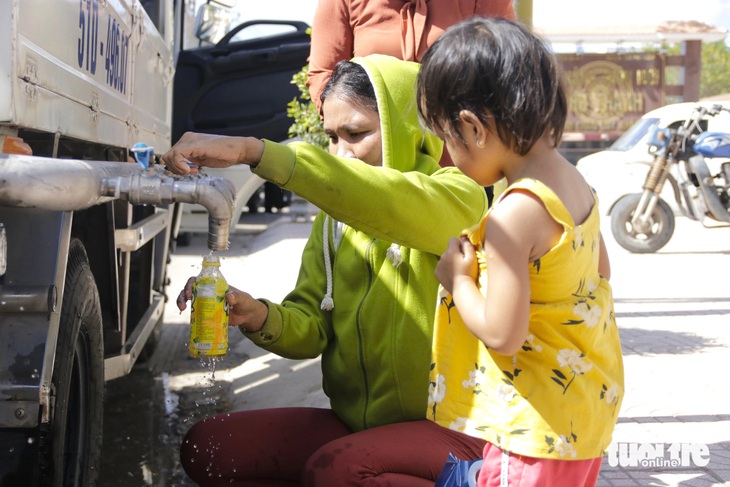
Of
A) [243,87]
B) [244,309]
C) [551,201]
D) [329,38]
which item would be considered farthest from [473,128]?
[243,87]

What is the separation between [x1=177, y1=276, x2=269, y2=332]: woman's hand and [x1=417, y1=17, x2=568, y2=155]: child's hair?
0.81 meters

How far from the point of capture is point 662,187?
9.82 m

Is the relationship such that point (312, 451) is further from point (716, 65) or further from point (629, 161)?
point (716, 65)

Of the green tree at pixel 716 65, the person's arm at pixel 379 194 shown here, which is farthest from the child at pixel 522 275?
the green tree at pixel 716 65

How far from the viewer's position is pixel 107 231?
132 inches

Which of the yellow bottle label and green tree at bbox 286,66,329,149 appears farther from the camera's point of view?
green tree at bbox 286,66,329,149

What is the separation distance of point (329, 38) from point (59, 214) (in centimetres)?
166

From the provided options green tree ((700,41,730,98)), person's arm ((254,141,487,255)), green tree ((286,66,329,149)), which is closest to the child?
person's arm ((254,141,487,255))

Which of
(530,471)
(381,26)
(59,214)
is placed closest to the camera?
(530,471)

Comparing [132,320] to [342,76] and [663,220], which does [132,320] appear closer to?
[342,76]

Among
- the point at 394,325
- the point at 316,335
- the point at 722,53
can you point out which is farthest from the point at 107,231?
the point at 722,53

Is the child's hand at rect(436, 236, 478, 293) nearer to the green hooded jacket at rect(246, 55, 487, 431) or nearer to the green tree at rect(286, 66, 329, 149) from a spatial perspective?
the green hooded jacket at rect(246, 55, 487, 431)

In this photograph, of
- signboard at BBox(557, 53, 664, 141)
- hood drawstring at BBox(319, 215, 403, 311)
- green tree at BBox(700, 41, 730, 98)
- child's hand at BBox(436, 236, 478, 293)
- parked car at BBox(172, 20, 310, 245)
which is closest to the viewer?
child's hand at BBox(436, 236, 478, 293)

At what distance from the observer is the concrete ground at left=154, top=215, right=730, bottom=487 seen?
343cm
